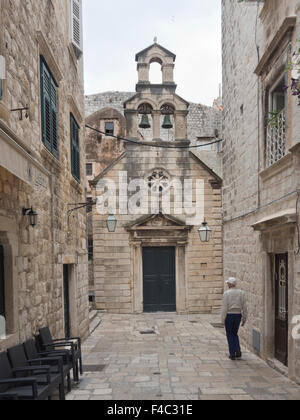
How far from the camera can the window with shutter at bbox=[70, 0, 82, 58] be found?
350 inches

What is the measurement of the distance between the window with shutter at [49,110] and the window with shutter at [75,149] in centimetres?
163

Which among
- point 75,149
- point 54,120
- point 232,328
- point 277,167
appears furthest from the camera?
point 75,149

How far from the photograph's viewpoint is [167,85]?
13.9 m

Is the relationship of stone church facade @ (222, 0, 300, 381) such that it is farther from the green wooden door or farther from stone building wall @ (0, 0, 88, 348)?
the green wooden door

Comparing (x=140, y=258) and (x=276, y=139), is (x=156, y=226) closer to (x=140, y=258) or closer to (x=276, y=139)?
(x=140, y=258)

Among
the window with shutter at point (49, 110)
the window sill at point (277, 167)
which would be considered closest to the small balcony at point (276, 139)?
the window sill at point (277, 167)

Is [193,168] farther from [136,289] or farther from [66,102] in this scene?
[66,102]

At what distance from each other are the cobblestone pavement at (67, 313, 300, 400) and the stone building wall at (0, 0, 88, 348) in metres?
1.08

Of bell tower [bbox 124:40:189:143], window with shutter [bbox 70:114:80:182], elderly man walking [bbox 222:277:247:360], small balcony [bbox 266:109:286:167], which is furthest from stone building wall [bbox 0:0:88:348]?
bell tower [bbox 124:40:189:143]

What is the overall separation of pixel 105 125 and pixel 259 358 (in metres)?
15.6

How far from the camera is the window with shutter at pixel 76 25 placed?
8882 mm

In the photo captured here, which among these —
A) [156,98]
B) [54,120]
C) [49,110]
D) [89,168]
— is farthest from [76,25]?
[89,168]

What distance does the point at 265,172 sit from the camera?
22.6ft

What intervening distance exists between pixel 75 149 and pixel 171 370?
553cm
